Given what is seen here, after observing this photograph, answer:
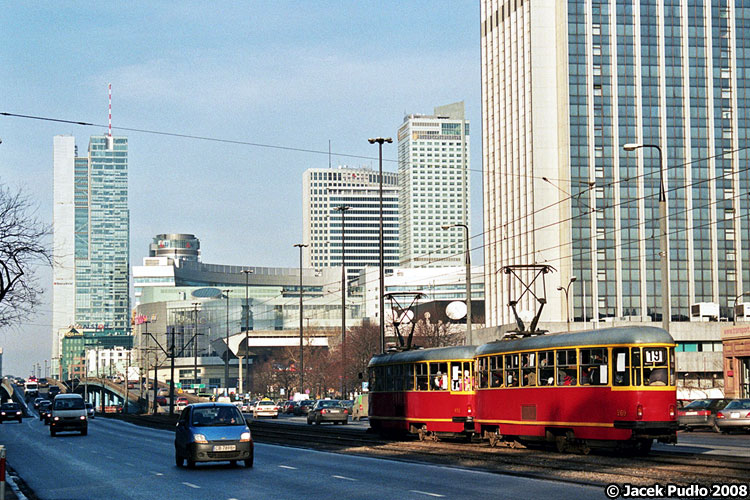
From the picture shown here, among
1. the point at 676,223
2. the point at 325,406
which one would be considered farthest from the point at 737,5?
the point at 325,406

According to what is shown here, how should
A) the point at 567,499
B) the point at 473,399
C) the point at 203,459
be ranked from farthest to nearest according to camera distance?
the point at 473,399 → the point at 203,459 → the point at 567,499

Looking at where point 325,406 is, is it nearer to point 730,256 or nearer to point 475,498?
point 475,498

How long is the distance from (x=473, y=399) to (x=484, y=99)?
99887 millimetres

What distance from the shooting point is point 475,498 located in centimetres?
1672

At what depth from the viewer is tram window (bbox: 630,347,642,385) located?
2541cm

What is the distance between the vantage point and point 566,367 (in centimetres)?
2744

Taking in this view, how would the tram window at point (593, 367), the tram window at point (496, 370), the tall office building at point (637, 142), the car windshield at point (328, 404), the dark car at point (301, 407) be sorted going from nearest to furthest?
the tram window at point (593, 367) → the tram window at point (496, 370) → the car windshield at point (328, 404) → the dark car at point (301, 407) → the tall office building at point (637, 142)

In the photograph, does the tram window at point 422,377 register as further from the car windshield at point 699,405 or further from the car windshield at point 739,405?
the car windshield at point 699,405

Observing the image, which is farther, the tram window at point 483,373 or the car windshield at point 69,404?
the car windshield at point 69,404

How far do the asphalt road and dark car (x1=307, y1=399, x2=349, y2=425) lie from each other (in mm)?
28650

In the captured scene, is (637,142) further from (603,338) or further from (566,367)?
(603,338)

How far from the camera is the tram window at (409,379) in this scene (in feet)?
122

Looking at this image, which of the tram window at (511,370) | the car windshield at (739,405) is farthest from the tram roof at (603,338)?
the car windshield at (739,405)

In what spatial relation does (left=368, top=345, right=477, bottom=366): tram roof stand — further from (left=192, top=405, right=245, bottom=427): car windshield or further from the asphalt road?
(left=192, top=405, right=245, bottom=427): car windshield
